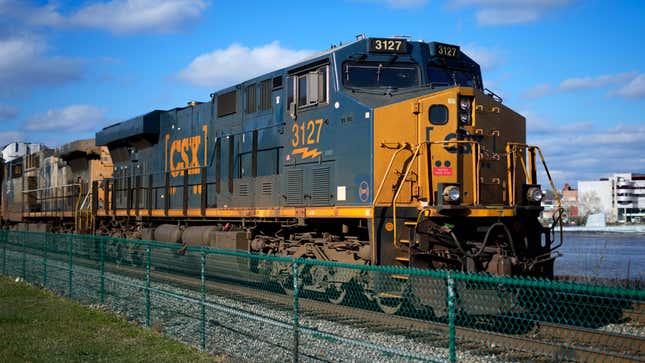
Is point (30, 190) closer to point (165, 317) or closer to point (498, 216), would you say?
point (165, 317)

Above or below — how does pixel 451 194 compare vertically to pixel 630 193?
below

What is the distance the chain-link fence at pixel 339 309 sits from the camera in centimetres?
613

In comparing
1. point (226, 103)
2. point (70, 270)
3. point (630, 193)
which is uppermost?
point (226, 103)

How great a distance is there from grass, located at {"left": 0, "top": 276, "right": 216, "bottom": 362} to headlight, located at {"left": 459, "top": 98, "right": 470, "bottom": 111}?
5308 millimetres

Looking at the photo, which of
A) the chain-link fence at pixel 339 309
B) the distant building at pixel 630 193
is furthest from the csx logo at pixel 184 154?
the distant building at pixel 630 193

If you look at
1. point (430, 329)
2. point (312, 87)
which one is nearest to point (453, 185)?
point (430, 329)

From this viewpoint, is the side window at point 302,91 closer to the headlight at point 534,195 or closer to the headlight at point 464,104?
the headlight at point 464,104

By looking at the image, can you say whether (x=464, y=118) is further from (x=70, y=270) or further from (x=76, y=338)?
(x=70, y=270)

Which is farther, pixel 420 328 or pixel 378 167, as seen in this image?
pixel 378 167

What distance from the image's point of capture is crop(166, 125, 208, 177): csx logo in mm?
15198

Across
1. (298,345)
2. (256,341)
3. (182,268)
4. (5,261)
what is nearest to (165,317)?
(182,268)

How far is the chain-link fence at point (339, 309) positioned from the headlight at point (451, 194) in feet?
4.27

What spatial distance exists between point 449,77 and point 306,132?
275 cm

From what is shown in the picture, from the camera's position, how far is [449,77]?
11.0 meters
